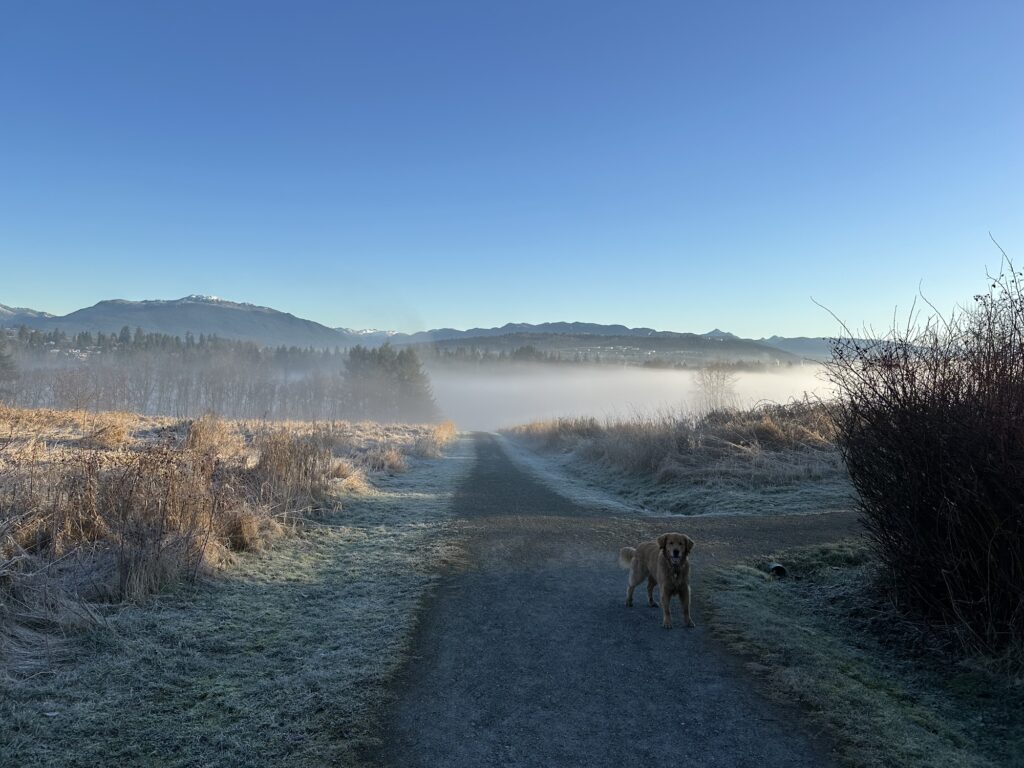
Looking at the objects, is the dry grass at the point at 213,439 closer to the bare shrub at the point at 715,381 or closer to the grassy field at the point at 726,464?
the grassy field at the point at 726,464

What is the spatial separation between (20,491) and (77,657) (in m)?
2.99

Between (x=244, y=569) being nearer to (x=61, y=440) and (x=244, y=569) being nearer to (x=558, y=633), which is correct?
(x=558, y=633)

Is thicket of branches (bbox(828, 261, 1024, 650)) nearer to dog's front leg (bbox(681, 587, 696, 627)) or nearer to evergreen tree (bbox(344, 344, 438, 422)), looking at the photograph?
dog's front leg (bbox(681, 587, 696, 627))

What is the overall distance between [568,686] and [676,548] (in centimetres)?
180

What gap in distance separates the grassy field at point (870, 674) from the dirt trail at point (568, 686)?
0.28 meters

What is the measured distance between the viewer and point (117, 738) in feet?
10.5

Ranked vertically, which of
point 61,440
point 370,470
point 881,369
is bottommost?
point 370,470

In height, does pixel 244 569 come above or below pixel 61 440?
below

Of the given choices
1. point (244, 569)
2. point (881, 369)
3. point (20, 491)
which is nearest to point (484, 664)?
point (244, 569)

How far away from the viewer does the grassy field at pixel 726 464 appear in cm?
1174

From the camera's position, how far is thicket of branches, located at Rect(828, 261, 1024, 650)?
422 centimetres

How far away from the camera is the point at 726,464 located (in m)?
13.9

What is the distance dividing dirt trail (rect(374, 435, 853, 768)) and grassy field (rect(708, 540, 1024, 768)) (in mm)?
276

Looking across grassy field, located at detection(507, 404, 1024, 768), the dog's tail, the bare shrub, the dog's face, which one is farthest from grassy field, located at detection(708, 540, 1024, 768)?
the bare shrub
